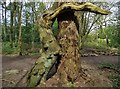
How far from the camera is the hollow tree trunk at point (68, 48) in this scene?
5746 mm

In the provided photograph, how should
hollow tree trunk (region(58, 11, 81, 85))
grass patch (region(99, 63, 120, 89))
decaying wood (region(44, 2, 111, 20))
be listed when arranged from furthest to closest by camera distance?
grass patch (region(99, 63, 120, 89))
hollow tree trunk (region(58, 11, 81, 85))
decaying wood (region(44, 2, 111, 20))

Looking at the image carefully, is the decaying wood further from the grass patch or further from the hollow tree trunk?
the grass patch

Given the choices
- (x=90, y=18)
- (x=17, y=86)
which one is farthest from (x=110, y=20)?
(x=17, y=86)

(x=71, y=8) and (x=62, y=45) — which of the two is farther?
(x=62, y=45)

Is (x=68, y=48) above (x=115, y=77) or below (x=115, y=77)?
above

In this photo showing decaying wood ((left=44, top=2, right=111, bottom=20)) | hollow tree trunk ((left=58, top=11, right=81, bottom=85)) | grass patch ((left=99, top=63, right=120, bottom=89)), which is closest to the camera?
decaying wood ((left=44, top=2, right=111, bottom=20))

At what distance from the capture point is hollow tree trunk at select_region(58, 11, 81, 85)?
575 cm

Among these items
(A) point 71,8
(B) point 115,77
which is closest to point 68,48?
(A) point 71,8

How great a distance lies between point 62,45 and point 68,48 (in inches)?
6.9

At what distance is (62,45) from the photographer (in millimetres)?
5789

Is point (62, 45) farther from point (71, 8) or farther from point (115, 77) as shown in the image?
point (115, 77)

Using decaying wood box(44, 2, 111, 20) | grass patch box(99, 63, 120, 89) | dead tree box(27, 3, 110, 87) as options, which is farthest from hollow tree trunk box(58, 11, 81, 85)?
grass patch box(99, 63, 120, 89)

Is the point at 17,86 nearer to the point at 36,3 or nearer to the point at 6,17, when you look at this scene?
the point at 36,3

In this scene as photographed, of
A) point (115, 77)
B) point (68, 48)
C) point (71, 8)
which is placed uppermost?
point (71, 8)
